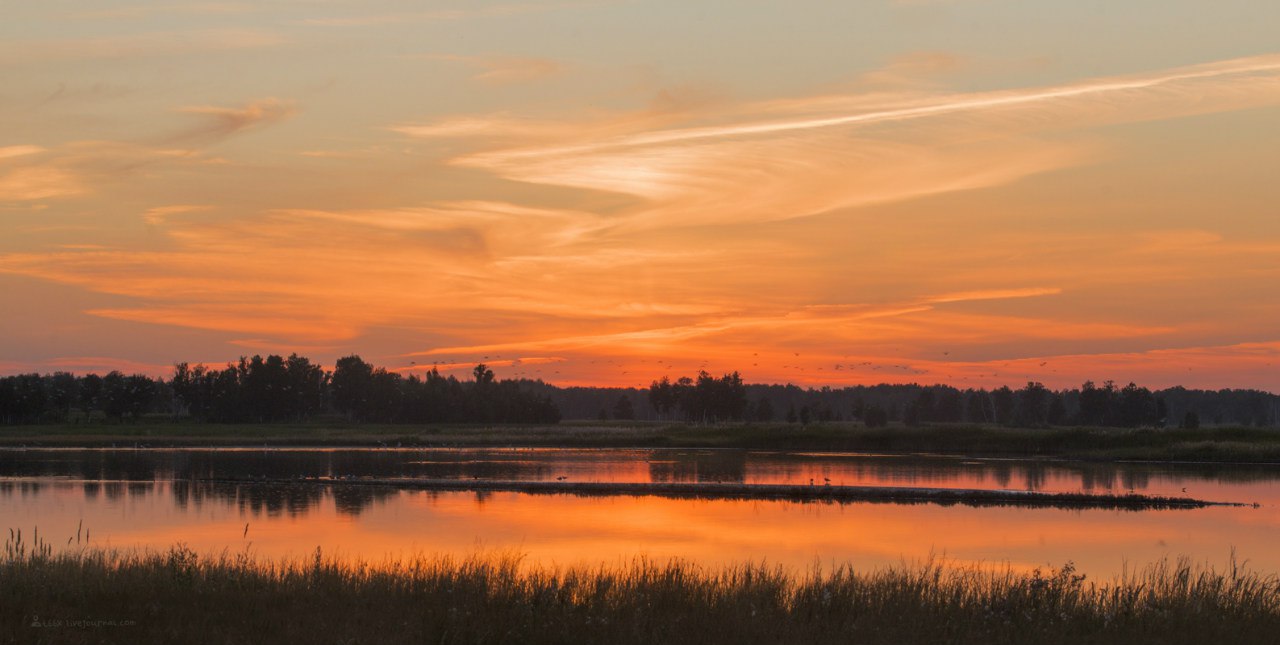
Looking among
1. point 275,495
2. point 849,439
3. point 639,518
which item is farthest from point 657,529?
point 849,439

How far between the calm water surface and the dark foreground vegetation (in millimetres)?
10603

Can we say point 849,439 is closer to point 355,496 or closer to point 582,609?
point 355,496

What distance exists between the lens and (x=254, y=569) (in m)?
22.1

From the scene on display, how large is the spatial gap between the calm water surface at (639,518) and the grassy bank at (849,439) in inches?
485

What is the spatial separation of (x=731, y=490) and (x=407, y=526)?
21.5 metres

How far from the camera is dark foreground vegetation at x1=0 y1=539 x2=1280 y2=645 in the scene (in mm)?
16062

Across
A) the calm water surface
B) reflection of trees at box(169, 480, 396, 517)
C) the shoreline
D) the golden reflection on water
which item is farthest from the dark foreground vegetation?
the shoreline

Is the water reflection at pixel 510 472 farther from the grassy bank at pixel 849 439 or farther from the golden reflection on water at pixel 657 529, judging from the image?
Answer: the grassy bank at pixel 849 439

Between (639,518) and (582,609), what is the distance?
2853cm

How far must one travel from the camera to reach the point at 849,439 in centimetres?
11188

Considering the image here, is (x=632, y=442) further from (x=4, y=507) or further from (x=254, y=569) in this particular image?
(x=254, y=569)

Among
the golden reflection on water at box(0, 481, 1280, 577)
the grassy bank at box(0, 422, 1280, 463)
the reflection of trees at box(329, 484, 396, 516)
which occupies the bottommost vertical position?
the golden reflection on water at box(0, 481, 1280, 577)

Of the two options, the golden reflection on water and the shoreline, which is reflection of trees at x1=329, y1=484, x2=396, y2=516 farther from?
the shoreline

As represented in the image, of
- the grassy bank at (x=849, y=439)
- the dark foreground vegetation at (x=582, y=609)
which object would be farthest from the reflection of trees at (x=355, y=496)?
the grassy bank at (x=849, y=439)
